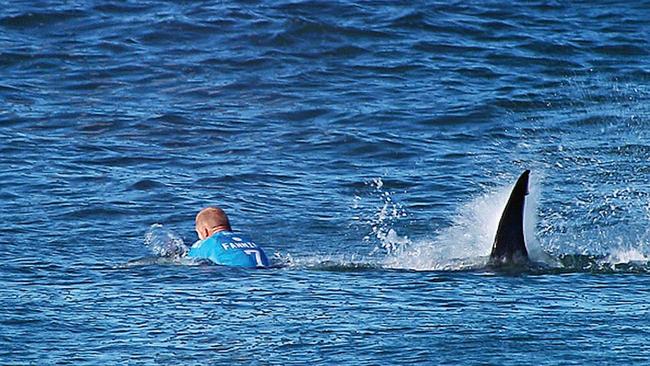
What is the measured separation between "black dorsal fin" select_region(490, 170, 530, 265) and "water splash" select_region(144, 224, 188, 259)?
256 cm

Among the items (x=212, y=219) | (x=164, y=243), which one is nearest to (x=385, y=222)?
(x=164, y=243)

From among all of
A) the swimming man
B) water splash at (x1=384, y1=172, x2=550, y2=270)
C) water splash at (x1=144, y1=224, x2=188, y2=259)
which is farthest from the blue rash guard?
water splash at (x1=384, y1=172, x2=550, y2=270)

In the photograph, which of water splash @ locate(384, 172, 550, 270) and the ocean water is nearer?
the ocean water

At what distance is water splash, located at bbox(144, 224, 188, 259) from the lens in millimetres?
12000

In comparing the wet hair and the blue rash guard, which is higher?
the wet hair

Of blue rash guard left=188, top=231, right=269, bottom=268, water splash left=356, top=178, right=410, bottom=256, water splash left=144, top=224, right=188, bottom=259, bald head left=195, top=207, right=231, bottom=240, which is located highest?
bald head left=195, top=207, right=231, bottom=240

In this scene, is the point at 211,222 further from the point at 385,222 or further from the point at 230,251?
the point at 385,222

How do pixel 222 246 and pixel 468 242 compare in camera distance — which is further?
pixel 468 242

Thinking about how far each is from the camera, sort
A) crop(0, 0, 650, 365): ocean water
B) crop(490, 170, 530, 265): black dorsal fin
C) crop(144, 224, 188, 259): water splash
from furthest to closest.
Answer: crop(144, 224, 188, 259): water splash < crop(490, 170, 530, 265): black dorsal fin < crop(0, 0, 650, 365): ocean water

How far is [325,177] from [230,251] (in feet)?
15.9

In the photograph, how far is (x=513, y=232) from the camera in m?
11.0

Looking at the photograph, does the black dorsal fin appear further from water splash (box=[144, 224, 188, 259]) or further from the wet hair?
water splash (box=[144, 224, 188, 259])

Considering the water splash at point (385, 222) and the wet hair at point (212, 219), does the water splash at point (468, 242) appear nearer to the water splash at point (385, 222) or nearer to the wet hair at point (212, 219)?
the water splash at point (385, 222)

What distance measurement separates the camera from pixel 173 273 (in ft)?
35.1
